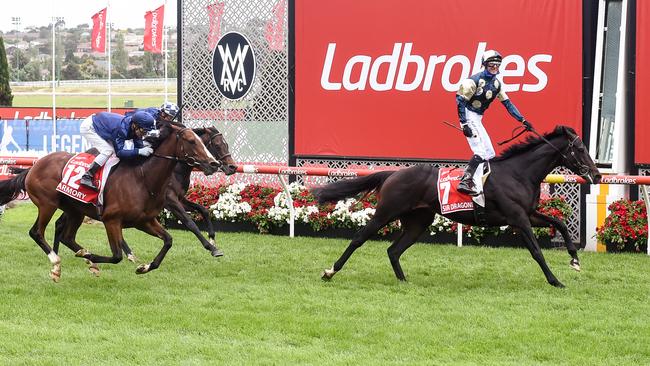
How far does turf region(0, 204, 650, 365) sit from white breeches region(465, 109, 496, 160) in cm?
120

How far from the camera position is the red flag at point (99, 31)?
3180 centimetres

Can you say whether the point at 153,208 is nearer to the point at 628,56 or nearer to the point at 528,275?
the point at 528,275

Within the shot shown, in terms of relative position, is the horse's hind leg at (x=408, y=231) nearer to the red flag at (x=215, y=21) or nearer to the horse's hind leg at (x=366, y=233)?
the horse's hind leg at (x=366, y=233)

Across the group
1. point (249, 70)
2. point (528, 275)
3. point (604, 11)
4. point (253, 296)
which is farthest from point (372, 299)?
point (249, 70)

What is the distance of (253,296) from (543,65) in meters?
5.48

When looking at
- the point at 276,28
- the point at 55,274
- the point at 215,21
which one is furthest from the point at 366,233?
the point at 215,21

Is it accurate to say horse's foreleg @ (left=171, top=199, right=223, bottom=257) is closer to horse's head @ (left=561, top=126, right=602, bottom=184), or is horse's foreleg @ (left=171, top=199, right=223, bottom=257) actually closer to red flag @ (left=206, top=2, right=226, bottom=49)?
horse's head @ (left=561, top=126, right=602, bottom=184)

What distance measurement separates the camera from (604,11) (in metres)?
11.9

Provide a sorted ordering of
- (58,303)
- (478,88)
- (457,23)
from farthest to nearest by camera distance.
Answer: (457,23) < (478,88) < (58,303)

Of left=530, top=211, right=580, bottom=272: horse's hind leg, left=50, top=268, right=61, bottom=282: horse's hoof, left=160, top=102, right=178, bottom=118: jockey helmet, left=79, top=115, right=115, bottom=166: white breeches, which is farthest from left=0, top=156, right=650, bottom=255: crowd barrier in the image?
left=50, top=268, right=61, bottom=282: horse's hoof

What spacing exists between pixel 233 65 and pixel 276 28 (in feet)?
2.90

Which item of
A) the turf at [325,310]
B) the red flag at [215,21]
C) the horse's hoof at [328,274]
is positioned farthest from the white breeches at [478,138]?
the red flag at [215,21]

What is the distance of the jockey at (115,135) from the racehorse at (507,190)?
2109mm

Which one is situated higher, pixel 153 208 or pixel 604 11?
pixel 604 11
